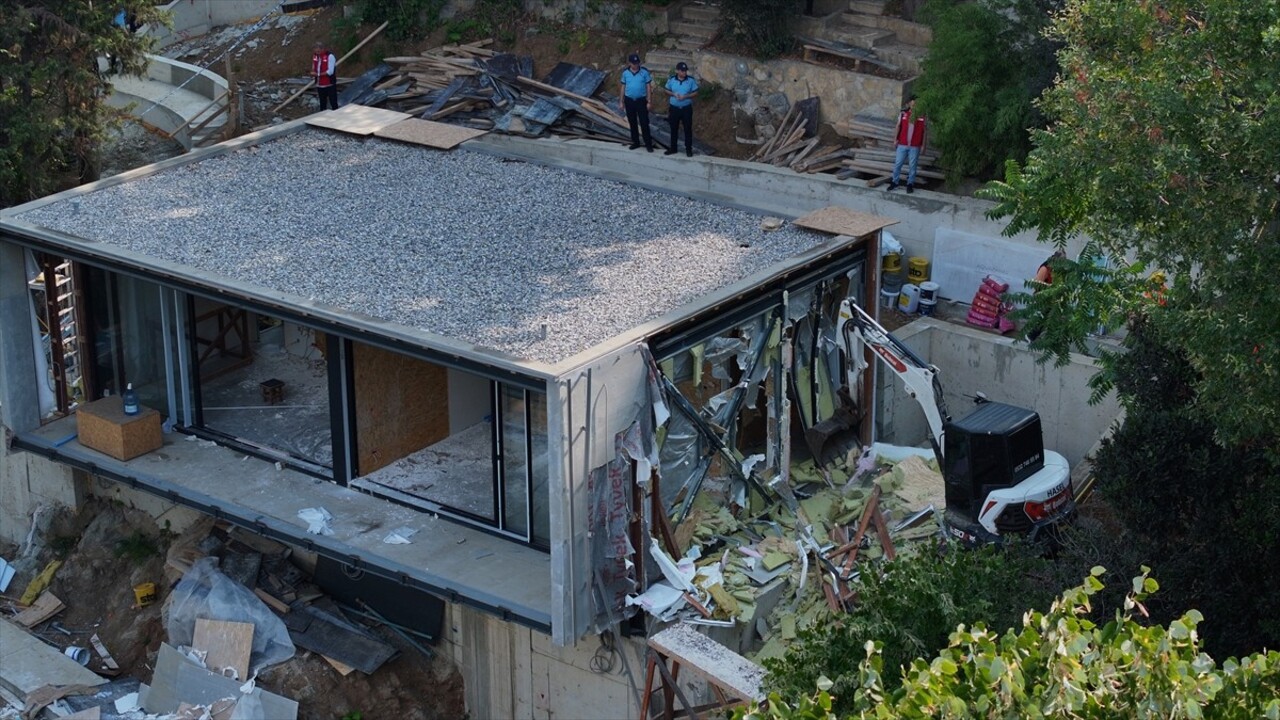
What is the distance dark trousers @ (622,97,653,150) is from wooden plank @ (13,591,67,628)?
1227 cm

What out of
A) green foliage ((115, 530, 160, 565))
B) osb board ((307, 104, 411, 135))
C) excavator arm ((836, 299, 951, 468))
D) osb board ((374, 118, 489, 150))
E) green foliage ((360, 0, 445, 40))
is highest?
green foliage ((360, 0, 445, 40))

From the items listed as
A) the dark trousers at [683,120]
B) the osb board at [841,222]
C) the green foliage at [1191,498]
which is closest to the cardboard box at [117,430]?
the osb board at [841,222]

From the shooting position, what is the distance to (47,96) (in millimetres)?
27453

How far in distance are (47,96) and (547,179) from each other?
978cm

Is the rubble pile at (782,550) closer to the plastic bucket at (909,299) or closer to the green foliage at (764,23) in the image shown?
the plastic bucket at (909,299)

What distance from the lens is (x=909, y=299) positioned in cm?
2495

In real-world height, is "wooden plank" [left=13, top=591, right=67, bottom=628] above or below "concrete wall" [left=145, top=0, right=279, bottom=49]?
below

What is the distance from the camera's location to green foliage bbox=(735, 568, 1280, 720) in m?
9.20

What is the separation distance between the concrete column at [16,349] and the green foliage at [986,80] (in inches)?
539

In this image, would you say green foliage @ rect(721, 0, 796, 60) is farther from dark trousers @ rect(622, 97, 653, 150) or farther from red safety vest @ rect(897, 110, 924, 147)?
red safety vest @ rect(897, 110, 924, 147)

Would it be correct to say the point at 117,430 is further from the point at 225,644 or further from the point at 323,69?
the point at 323,69

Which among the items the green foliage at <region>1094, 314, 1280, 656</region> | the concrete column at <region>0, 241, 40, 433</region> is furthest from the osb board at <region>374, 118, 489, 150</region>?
the green foliage at <region>1094, 314, 1280, 656</region>

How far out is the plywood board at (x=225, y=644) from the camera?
64.8 feet

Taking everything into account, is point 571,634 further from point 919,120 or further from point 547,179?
point 919,120
